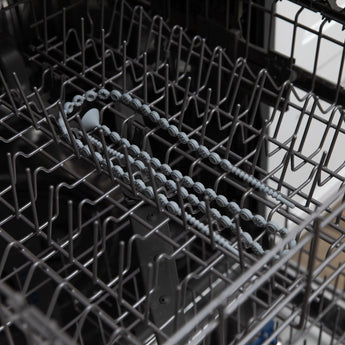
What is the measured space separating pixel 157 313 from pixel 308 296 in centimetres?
23

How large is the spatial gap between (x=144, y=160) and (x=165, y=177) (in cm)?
3

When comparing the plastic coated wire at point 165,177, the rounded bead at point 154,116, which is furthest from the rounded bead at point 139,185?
the rounded bead at point 154,116

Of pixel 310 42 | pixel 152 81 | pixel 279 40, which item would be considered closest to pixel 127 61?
pixel 152 81

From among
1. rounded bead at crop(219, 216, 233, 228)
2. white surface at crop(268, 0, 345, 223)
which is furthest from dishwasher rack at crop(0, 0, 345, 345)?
white surface at crop(268, 0, 345, 223)

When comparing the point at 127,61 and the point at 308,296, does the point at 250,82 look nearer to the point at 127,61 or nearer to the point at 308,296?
the point at 127,61

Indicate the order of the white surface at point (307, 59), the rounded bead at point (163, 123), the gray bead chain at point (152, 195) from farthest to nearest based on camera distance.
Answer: the white surface at point (307, 59)
the rounded bead at point (163, 123)
the gray bead chain at point (152, 195)

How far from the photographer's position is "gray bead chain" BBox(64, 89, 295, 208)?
2.38 feet

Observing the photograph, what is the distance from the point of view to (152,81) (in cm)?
85

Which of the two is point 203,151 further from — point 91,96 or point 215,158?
point 91,96

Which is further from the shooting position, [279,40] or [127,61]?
[279,40]

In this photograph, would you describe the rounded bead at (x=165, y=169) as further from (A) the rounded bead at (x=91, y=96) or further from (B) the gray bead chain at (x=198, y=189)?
(A) the rounded bead at (x=91, y=96)

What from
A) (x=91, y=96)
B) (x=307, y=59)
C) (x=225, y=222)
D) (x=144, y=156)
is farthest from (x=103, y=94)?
(x=307, y=59)

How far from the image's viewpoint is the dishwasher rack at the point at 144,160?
2.25 feet

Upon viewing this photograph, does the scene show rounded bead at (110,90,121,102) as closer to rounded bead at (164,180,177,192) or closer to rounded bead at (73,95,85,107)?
rounded bead at (73,95,85,107)
